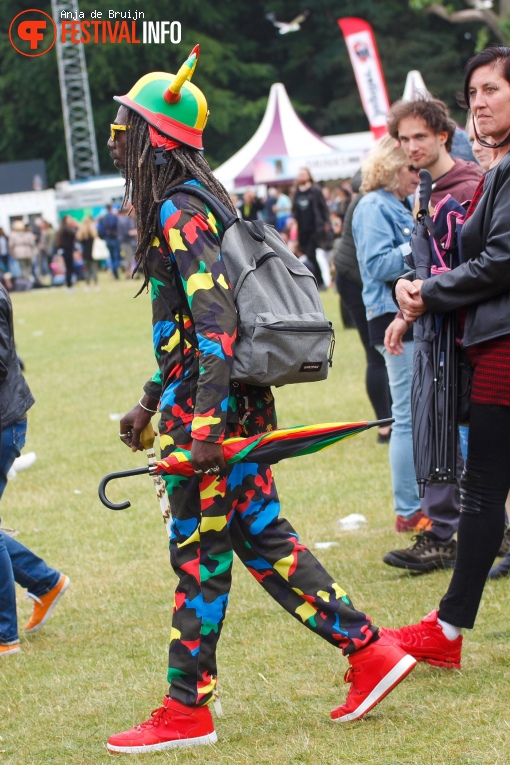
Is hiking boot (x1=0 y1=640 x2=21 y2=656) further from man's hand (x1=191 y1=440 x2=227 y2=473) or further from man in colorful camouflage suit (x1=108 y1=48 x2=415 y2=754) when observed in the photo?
man's hand (x1=191 y1=440 x2=227 y2=473)

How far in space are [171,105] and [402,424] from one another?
111 inches

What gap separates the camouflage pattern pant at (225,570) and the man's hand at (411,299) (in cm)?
75

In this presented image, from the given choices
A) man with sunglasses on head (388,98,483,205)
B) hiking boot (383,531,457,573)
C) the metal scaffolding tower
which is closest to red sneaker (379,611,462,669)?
hiking boot (383,531,457,573)

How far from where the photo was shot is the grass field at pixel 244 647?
3.80 meters

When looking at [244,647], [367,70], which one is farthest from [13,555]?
[367,70]

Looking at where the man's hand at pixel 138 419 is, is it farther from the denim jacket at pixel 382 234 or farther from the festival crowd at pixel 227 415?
the denim jacket at pixel 382 234

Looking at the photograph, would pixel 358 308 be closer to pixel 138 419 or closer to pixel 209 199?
pixel 138 419

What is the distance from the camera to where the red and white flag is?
22234mm

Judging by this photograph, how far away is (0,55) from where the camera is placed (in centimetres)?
5831

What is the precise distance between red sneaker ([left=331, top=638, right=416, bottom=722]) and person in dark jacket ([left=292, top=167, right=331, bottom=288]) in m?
16.5

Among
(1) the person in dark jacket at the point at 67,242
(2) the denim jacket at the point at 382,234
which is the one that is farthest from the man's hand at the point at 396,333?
(1) the person in dark jacket at the point at 67,242

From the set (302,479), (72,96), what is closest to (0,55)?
(72,96)

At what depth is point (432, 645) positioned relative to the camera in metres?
4.28

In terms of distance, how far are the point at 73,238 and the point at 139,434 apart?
2627 cm
